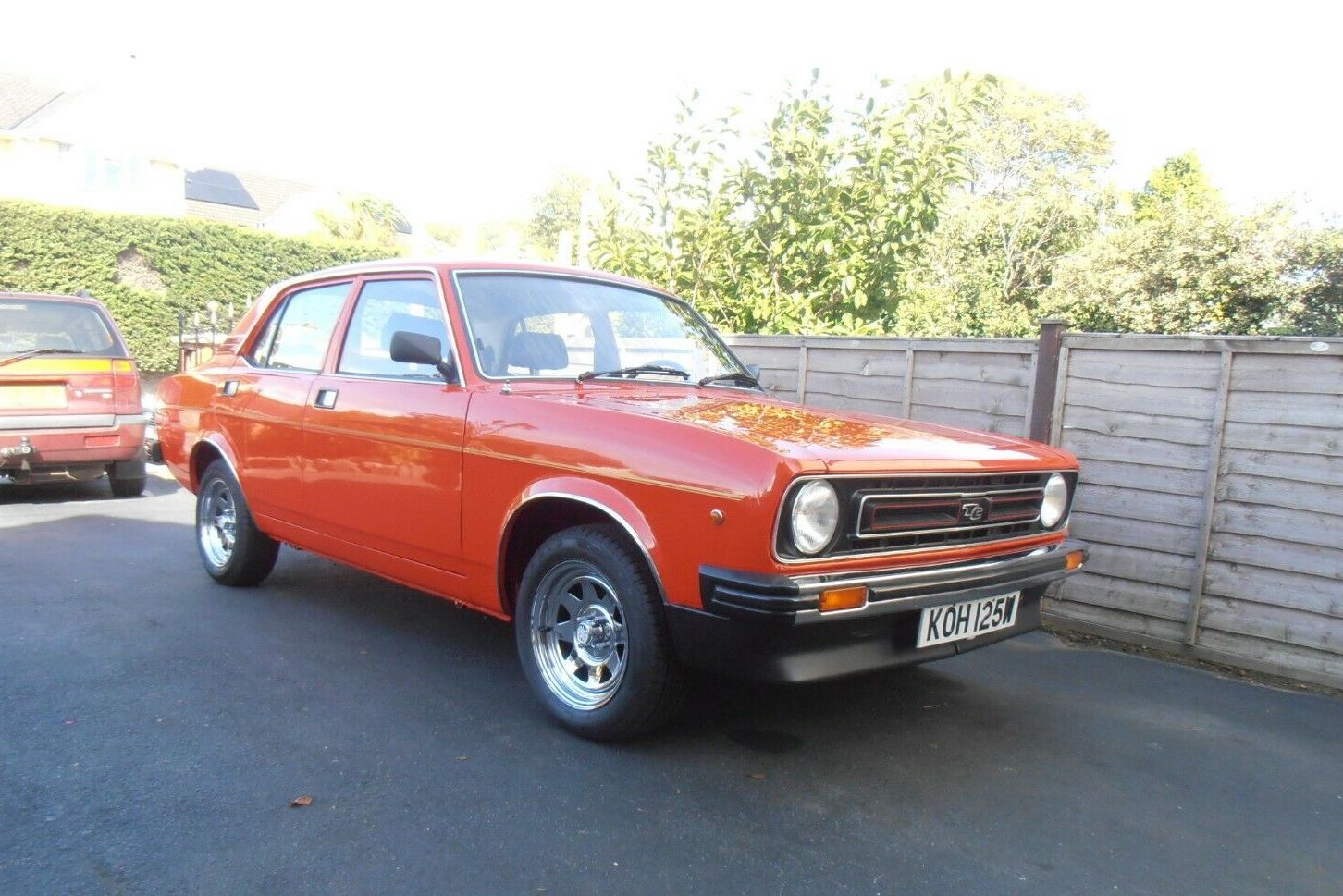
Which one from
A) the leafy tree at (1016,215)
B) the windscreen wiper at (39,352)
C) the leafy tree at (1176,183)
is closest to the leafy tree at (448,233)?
the leafy tree at (1016,215)

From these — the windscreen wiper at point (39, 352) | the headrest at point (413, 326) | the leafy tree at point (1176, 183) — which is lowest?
the windscreen wiper at point (39, 352)

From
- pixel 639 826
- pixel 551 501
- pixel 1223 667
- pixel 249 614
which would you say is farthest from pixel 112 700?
pixel 1223 667

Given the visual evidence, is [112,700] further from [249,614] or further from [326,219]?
[326,219]

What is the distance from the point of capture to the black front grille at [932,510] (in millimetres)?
2971

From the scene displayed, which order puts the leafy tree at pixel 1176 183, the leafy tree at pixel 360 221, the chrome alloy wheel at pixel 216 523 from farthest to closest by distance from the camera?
the leafy tree at pixel 1176 183
the leafy tree at pixel 360 221
the chrome alloy wheel at pixel 216 523

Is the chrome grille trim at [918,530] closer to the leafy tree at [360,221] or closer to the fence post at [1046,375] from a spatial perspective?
the fence post at [1046,375]

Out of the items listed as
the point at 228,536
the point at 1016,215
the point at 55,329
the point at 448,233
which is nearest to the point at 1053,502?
the point at 228,536

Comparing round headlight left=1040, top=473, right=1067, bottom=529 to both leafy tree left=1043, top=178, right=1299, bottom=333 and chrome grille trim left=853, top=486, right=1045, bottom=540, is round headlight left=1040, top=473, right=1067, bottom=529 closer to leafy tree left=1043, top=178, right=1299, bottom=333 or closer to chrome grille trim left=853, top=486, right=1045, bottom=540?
Answer: chrome grille trim left=853, top=486, right=1045, bottom=540

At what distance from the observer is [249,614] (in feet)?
16.2

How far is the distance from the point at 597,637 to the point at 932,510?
4.10 ft

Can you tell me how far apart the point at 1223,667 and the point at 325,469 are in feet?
14.5

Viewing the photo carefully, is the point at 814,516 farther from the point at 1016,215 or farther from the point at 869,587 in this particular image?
the point at 1016,215

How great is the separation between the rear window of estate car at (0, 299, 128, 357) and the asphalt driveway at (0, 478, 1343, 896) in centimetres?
363

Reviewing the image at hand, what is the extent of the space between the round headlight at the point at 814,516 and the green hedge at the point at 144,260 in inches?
791
